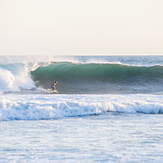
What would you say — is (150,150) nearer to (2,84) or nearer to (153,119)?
(153,119)

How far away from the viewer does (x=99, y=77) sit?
19.2 meters

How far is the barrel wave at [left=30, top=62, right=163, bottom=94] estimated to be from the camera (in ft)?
55.1

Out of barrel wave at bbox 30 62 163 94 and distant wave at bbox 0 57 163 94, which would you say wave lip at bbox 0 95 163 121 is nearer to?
distant wave at bbox 0 57 163 94

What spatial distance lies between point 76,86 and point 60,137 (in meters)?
11.8

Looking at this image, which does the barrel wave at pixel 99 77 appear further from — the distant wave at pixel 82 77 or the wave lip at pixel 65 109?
the wave lip at pixel 65 109

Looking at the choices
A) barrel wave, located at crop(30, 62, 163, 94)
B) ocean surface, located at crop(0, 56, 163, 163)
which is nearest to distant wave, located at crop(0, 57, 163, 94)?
barrel wave, located at crop(30, 62, 163, 94)

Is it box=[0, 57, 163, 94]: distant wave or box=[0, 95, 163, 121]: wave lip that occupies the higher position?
box=[0, 57, 163, 94]: distant wave

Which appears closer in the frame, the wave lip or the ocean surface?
the ocean surface

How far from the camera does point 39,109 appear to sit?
8133 mm

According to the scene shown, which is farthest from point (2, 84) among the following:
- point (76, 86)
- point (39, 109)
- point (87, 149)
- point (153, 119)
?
point (87, 149)

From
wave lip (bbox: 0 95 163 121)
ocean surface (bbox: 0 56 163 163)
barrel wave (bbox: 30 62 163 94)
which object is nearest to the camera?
ocean surface (bbox: 0 56 163 163)

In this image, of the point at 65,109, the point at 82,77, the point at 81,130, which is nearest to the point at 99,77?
the point at 82,77

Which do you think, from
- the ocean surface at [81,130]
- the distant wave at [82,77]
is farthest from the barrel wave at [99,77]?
the ocean surface at [81,130]

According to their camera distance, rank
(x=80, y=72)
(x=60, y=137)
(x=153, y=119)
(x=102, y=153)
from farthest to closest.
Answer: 1. (x=80, y=72)
2. (x=153, y=119)
3. (x=60, y=137)
4. (x=102, y=153)
